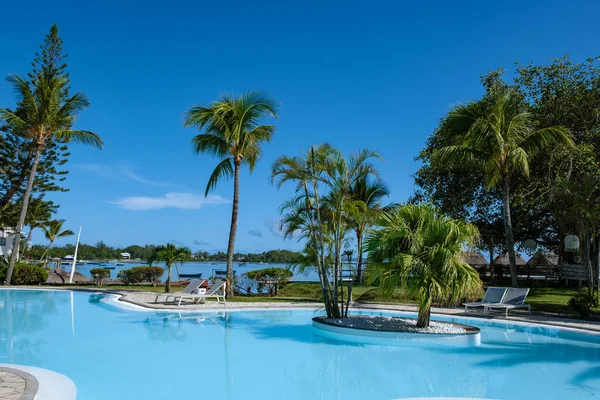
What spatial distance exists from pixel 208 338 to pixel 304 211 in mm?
3701

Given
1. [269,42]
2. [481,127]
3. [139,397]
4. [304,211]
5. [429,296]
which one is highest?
[269,42]

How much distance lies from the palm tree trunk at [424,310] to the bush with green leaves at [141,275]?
1660 cm

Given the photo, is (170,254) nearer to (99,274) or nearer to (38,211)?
(99,274)

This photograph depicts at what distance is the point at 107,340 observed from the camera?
973cm

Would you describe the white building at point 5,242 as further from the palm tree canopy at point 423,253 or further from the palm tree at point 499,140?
the palm tree canopy at point 423,253

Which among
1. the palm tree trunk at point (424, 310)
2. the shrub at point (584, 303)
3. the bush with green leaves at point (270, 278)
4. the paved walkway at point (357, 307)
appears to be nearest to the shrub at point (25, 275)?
the paved walkway at point (357, 307)

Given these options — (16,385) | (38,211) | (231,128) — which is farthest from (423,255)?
(38,211)

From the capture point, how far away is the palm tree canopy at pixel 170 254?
18.8m

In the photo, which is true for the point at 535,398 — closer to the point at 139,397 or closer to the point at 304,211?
the point at 139,397

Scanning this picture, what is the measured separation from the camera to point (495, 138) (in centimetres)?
1503

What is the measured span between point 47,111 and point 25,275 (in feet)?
26.0

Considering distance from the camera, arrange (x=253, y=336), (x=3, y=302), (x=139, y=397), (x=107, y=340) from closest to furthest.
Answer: (x=139, y=397) < (x=107, y=340) < (x=253, y=336) < (x=3, y=302)

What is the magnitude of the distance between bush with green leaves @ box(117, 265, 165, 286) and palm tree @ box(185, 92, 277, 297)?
7.43 metres

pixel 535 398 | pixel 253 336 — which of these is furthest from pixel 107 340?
pixel 535 398
